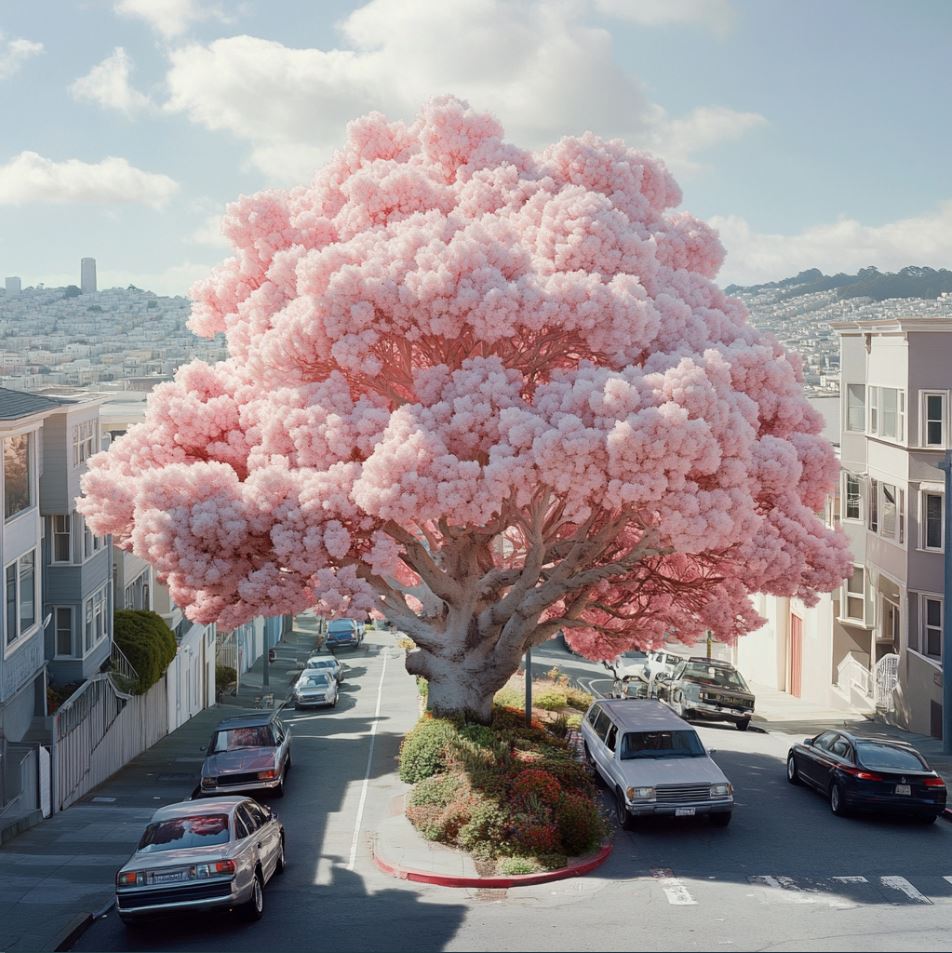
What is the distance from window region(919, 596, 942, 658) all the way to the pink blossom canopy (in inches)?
410

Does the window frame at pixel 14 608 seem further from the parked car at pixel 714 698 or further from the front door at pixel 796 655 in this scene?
the front door at pixel 796 655

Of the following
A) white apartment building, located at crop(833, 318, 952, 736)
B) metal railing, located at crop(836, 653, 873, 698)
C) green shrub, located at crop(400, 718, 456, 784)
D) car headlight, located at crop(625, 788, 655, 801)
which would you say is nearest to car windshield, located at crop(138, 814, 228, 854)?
car headlight, located at crop(625, 788, 655, 801)

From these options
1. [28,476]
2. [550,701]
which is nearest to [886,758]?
[550,701]

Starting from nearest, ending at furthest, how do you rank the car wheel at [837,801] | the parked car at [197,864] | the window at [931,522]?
the parked car at [197,864] < the car wheel at [837,801] < the window at [931,522]

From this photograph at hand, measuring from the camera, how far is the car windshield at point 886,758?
2027cm

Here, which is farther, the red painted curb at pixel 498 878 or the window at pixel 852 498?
the window at pixel 852 498

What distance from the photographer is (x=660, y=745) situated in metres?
20.7

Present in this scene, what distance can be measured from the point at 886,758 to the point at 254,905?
1132 cm

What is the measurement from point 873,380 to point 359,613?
20958 mm

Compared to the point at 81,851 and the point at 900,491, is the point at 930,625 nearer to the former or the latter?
the point at 900,491

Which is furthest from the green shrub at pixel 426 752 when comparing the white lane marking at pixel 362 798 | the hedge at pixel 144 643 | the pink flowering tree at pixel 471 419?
the hedge at pixel 144 643

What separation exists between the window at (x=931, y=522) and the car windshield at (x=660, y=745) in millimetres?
14934

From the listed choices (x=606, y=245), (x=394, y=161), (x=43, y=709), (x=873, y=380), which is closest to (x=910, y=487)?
(x=873, y=380)

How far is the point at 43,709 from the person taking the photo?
2911cm
